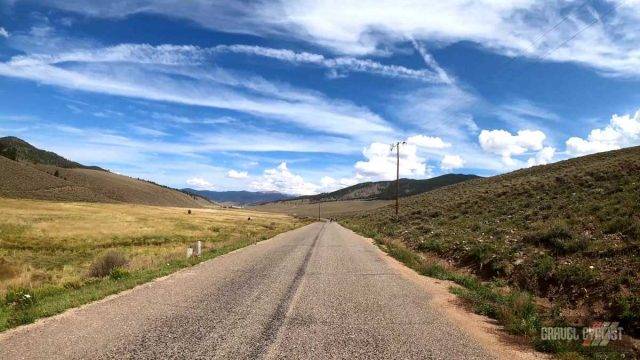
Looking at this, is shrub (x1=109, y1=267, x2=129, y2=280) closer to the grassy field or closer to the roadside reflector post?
the grassy field

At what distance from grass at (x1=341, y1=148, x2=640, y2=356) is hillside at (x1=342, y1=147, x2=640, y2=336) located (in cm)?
3

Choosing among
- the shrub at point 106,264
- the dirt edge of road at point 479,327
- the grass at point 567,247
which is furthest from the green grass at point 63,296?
the grass at point 567,247

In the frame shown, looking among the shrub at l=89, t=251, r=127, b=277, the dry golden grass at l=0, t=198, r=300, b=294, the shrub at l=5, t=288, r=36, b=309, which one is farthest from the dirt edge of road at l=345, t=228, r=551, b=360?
the shrub at l=89, t=251, r=127, b=277

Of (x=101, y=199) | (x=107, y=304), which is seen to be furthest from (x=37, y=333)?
(x=101, y=199)

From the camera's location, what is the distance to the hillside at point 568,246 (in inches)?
469

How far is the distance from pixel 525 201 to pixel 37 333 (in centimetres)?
3141

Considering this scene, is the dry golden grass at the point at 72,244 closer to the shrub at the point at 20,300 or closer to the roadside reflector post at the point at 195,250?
the roadside reflector post at the point at 195,250

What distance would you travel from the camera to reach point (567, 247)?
16625mm

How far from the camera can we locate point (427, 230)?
37.5 m

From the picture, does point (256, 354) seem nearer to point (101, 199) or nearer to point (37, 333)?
point (37, 333)

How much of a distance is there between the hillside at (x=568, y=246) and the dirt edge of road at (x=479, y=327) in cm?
171

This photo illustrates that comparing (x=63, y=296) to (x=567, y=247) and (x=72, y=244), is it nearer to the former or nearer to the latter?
(x=567, y=247)

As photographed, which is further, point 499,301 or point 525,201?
point 525,201

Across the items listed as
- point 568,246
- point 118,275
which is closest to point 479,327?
point 568,246
